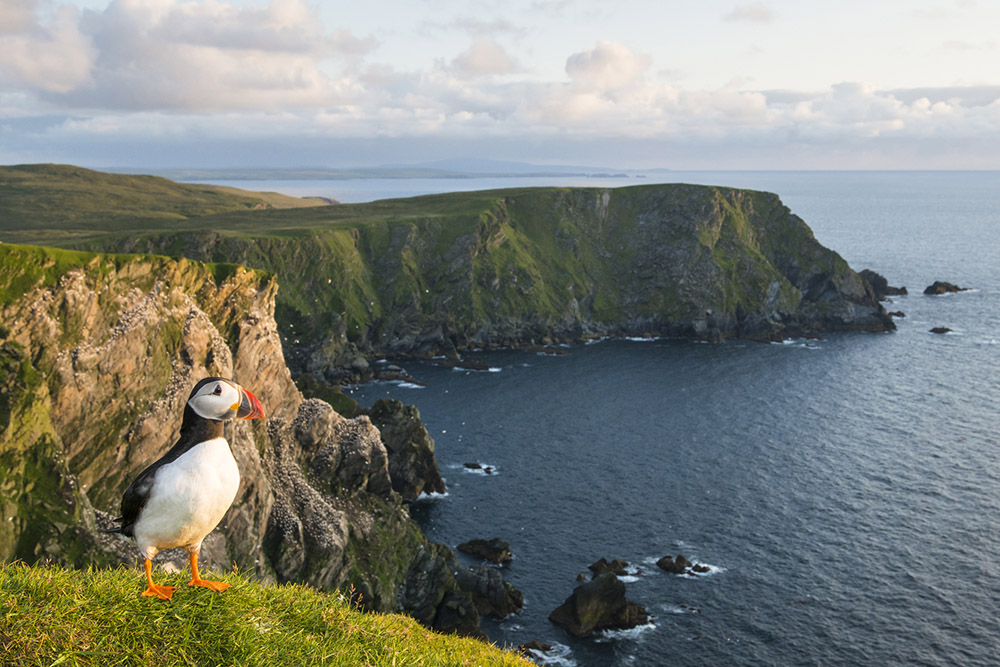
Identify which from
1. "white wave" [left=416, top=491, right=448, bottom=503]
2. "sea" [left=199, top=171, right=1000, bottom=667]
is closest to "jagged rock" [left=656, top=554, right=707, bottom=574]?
"sea" [left=199, top=171, right=1000, bottom=667]

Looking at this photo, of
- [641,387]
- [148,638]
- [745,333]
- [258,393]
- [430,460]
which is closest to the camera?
[148,638]

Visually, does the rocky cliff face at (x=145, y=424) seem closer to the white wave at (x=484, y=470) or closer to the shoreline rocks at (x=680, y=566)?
the white wave at (x=484, y=470)

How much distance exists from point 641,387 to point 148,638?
139023 millimetres

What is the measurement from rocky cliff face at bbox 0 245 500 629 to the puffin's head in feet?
123

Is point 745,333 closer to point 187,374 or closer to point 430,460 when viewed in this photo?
point 430,460

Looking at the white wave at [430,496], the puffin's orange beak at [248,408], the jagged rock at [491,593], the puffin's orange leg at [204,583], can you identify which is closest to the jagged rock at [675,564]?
the jagged rock at [491,593]

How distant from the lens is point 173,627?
40.3 feet

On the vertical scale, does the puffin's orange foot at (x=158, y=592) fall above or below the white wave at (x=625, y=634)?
above

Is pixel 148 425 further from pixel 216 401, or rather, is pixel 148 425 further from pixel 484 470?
pixel 216 401

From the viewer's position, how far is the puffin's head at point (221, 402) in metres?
12.3

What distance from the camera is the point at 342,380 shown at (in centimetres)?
14750

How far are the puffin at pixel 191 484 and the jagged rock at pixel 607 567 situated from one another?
69.0 m

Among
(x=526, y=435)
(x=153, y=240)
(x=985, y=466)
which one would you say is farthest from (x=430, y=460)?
(x=153, y=240)

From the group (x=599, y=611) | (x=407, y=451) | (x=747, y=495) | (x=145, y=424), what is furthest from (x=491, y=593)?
(x=747, y=495)
